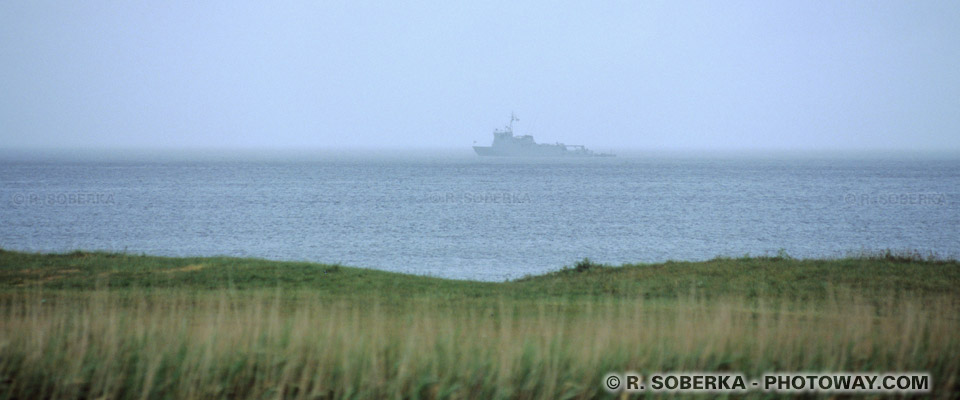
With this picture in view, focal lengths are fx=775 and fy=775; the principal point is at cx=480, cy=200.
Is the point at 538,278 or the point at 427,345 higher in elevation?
the point at 427,345

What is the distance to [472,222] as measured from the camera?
1984 inches

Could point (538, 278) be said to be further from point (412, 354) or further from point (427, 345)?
point (412, 354)

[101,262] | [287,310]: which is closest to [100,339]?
[287,310]

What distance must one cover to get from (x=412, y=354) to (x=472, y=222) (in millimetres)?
43008

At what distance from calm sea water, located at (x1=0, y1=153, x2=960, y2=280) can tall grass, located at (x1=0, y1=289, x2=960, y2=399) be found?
18764 mm

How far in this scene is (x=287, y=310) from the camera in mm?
10977

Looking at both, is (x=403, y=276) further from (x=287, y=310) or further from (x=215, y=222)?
(x=215, y=222)

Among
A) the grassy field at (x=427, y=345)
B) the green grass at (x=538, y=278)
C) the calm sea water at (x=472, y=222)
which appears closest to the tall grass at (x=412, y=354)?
the grassy field at (x=427, y=345)

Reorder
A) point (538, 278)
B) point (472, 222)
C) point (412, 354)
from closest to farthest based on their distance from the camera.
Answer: point (412, 354) < point (538, 278) < point (472, 222)

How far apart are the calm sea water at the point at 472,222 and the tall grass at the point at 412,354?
18.8m

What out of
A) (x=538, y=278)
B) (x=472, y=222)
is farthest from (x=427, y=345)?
(x=472, y=222)

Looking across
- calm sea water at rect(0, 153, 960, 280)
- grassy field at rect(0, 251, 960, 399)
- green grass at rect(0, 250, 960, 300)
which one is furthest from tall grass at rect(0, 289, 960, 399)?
calm sea water at rect(0, 153, 960, 280)

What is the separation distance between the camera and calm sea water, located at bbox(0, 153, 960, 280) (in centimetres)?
3591

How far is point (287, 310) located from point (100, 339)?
3.38 meters
